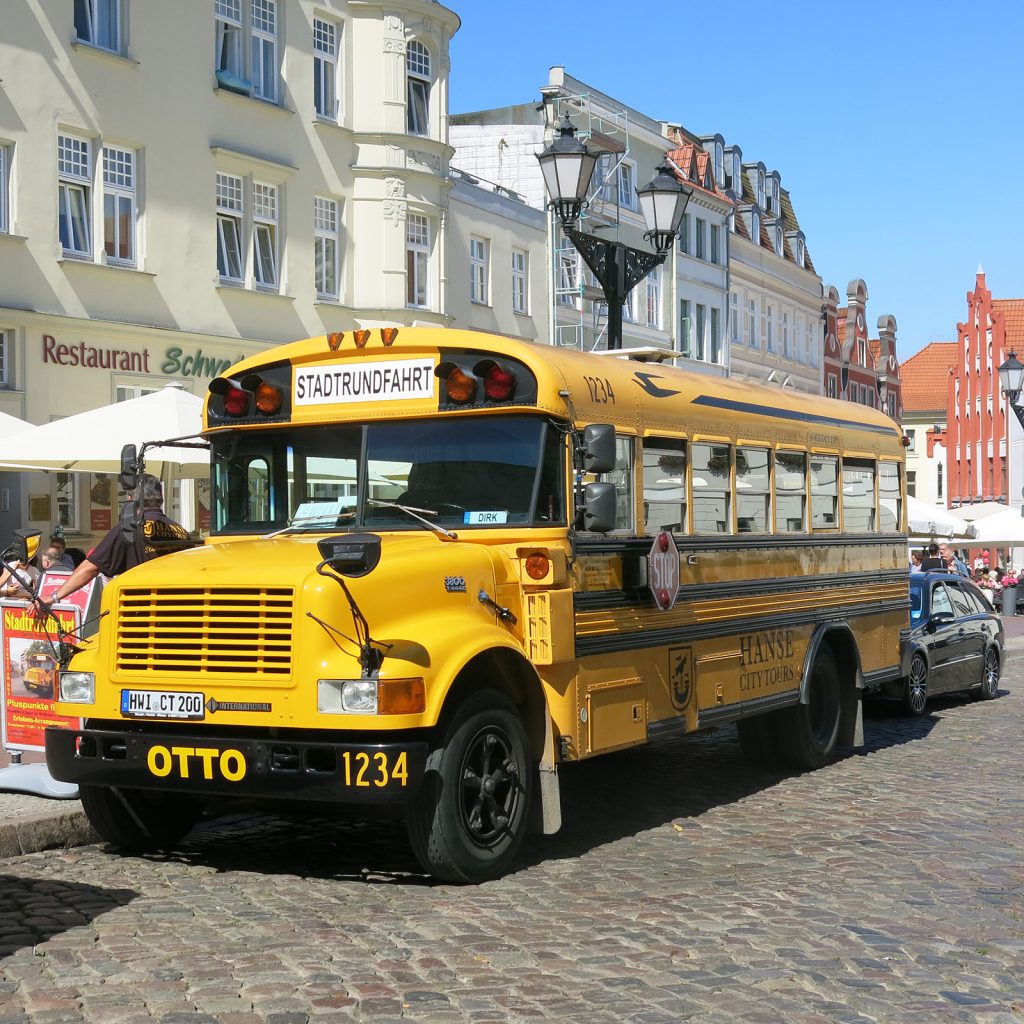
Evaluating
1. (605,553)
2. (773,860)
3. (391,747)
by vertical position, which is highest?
(605,553)

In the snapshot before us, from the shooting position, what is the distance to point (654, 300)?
49.5 m

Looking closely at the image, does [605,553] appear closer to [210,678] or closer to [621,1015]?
[210,678]

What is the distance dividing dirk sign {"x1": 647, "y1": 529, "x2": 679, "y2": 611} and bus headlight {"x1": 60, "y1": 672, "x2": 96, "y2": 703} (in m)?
3.15

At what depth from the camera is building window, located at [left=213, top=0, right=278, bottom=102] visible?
2669 centimetres

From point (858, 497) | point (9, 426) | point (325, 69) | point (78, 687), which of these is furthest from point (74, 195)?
point (78, 687)

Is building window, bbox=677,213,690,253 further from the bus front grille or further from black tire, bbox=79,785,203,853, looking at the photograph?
the bus front grille

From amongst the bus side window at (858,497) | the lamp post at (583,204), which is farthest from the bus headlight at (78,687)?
the lamp post at (583,204)

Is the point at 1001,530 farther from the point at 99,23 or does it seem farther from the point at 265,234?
the point at 99,23

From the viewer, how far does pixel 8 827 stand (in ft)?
28.7

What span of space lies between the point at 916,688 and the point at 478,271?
66.7 feet

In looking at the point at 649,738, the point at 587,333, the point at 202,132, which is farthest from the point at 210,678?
the point at 587,333

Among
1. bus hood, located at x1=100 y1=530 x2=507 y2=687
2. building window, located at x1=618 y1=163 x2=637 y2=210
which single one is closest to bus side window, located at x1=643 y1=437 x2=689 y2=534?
bus hood, located at x1=100 y1=530 x2=507 y2=687

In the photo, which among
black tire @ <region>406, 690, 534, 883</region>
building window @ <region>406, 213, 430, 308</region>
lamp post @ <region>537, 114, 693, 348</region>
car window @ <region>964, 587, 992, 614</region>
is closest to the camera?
black tire @ <region>406, 690, 534, 883</region>

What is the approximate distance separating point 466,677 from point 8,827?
104 inches
